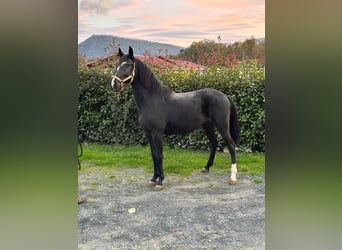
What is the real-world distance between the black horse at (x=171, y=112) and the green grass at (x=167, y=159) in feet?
0.77

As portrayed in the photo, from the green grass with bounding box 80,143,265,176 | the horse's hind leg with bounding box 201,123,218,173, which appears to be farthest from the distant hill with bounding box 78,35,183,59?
the green grass with bounding box 80,143,265,176

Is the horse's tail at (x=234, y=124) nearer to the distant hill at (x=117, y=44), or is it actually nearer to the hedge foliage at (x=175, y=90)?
the hedge foliage at (x=175, y=90)

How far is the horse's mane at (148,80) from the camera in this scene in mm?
2609

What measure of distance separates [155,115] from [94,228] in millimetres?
1100

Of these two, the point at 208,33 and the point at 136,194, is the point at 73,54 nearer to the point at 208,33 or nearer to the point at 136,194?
the point at 208,33

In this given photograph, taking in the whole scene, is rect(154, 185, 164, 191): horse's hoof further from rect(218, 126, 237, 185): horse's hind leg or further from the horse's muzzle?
the horse's muzzle

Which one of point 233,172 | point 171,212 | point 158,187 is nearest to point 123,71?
point 158,187

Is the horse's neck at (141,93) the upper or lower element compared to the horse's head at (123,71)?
lower

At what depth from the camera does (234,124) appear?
296 cm

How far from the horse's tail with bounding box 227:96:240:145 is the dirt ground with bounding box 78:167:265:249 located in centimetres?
39

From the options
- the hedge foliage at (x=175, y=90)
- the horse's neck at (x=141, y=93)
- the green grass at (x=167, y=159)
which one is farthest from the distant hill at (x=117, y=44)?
the green grass at (x=167, y=159)

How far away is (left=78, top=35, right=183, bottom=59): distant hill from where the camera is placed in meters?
2.32

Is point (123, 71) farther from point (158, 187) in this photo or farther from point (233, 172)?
point (233, 172)
